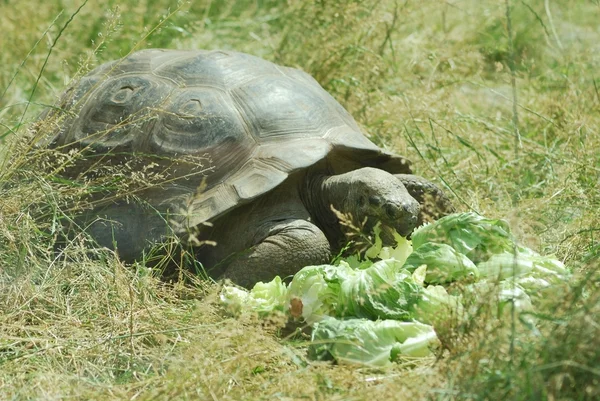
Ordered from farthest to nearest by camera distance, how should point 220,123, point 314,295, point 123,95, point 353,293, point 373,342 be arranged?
point 123,95, point 220,123, point 314,295, point 353,293, point 373,342

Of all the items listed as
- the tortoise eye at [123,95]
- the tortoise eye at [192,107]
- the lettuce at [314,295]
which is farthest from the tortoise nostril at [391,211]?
the tortoise eye at [123,95]

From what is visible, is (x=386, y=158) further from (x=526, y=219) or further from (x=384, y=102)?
(x=384, y=102)

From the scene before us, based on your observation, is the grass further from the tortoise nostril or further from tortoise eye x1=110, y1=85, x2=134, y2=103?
the tortoise nostril

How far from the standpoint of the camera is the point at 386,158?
16.7 feet

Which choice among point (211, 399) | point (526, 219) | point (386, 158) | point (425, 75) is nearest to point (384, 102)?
point (425, 75)

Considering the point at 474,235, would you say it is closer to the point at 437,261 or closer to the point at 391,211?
the point at 437,261

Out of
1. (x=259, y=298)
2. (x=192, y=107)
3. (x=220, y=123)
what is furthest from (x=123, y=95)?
(x=259, y=298)

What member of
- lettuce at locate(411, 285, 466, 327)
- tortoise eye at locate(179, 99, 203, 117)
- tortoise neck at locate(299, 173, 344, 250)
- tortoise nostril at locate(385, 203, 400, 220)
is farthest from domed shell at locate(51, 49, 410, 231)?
lettuce at locate(411, 285, 466, 327)

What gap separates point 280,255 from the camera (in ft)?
14.2

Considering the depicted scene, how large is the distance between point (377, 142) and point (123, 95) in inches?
76.8

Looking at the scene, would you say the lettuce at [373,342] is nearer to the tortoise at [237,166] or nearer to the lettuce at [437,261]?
the lettuce at [437,261]

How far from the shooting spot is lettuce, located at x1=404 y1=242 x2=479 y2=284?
383cm

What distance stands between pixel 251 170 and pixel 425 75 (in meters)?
3.01

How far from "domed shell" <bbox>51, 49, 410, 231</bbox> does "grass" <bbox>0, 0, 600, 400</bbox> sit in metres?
0.28
